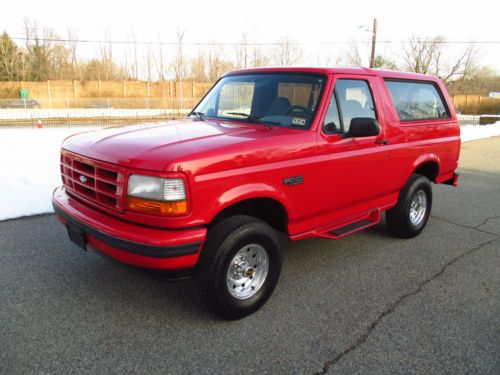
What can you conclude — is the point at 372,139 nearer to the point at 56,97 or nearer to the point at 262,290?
the point at 262,290

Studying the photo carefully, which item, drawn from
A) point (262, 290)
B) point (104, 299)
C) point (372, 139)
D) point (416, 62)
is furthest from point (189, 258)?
point (416, 62)

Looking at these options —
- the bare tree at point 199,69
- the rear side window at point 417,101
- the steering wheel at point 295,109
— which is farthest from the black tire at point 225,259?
the bare tree at point 199,69

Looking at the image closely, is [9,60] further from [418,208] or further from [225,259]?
[225,259]

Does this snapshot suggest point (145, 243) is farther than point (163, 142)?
No

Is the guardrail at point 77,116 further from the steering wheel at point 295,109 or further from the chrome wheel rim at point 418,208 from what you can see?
the steering wheel at point 295,109

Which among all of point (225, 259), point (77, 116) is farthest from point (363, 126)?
point (77, 116)

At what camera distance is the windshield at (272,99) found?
12.0 ft

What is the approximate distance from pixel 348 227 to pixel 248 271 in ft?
4.44

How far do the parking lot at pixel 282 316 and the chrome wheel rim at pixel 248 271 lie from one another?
8.9 inches

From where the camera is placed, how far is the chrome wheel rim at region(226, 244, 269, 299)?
10.4ft

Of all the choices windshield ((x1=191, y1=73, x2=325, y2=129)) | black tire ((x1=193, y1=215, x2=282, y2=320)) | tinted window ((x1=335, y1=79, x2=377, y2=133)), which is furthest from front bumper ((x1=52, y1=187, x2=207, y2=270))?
tinted window ((x1=335, y1=79, x2=377, y2=133))

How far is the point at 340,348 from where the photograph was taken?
2.83m

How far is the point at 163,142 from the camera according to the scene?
118 inches

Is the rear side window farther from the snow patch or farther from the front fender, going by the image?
the snow patch
